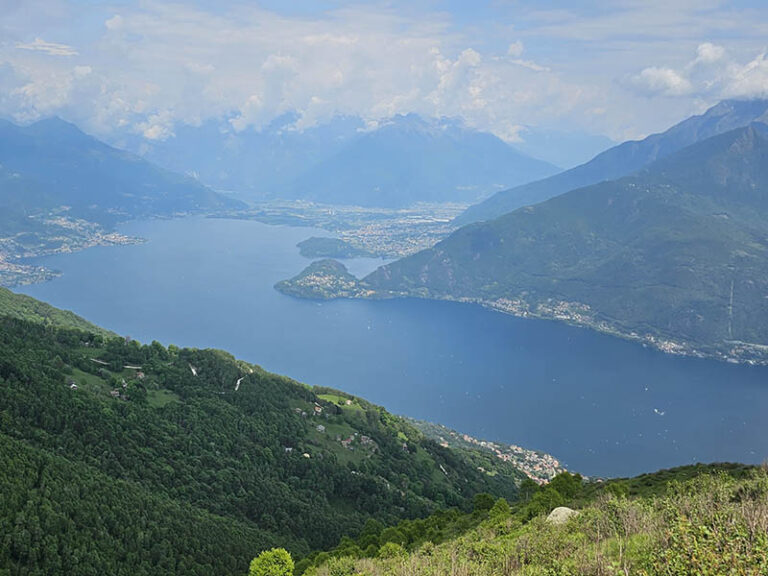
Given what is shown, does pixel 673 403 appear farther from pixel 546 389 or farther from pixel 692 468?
pixel 692 468

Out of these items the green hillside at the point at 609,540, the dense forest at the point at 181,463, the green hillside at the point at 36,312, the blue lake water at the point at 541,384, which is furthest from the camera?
the blue lake water at the point at 541,384

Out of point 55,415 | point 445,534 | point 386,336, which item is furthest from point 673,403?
point 55,415

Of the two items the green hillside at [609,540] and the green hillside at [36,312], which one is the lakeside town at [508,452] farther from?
the green hillside at [36,312]

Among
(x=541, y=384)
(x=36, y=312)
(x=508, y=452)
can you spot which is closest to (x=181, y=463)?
(x=508, y=452)

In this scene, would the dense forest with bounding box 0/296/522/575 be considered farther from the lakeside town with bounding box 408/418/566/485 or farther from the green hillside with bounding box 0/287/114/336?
the green hillside with bounding box 0/287/114/336

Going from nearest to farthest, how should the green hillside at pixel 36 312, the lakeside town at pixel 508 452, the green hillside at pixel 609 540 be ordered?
the green hillside at pixel 609 540
the lakeside town at pixel 508 452
the green hillside at pixel 36 312

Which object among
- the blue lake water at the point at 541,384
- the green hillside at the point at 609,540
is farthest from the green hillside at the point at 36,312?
the green hillside at the point at 609,540

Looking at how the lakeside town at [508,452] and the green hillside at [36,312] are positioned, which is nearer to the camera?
the lakeside town at [508,452]

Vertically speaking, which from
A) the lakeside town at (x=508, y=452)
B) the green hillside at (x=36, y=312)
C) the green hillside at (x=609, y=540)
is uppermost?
the green hillside at (x=36, y=312)

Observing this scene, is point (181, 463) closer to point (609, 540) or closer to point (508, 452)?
point (609, 540)
